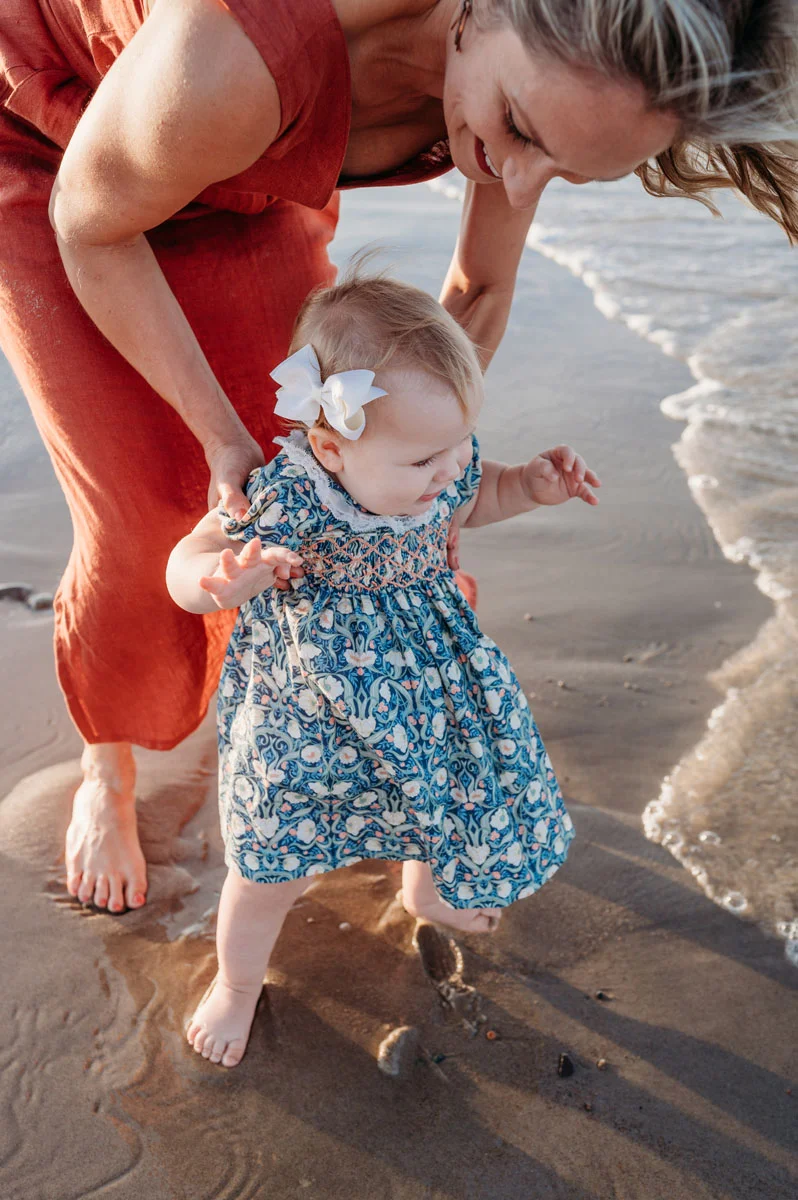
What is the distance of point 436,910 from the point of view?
1993 mm

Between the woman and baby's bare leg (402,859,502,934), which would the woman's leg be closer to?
the woman

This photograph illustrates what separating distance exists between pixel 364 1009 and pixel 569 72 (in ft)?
5.07

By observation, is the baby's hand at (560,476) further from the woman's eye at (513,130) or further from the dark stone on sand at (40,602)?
the dark stone on sand at (40,602)

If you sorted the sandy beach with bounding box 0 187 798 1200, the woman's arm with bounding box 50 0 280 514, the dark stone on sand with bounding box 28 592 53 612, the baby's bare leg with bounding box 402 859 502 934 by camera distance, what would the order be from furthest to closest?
1. the dark stone on sand with bounding box 28 592 53 612
2. the baby's bare leg with bounding box 402 859 502 934
3. the sandy beach with bounding box 0 187 798 1200
4. the woman's arm with bounding box 50 0 280 514

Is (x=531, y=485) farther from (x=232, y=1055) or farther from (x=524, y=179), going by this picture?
(x=232, y=1055)

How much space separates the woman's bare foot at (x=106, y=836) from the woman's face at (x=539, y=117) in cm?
143

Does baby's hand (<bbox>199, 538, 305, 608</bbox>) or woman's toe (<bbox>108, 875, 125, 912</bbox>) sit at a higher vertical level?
baby's hand (<bbox>199, 538, 305, 608</bbox>)

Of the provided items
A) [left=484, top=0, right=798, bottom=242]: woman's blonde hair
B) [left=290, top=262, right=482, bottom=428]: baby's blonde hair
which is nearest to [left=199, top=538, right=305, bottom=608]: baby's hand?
[left=290, top=262, right=482, bottom=428]: baby's blonde hair

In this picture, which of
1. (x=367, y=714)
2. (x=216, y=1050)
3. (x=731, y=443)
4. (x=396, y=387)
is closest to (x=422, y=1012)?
(x=216, y=1050)

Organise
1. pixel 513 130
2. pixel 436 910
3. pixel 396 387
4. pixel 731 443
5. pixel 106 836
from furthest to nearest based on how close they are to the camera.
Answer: pixel 731 443 → pixel 106 836 → pixel 436 910 → pixel 396 387 → pixel 513 130

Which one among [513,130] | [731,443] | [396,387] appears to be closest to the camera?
[513,130]

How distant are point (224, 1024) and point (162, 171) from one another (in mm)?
1380

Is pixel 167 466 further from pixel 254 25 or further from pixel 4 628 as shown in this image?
pixel 4 628

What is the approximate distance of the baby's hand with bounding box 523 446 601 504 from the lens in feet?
5.75
